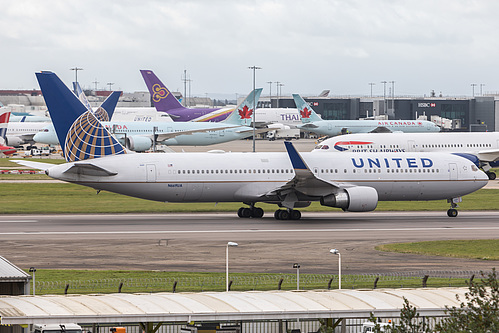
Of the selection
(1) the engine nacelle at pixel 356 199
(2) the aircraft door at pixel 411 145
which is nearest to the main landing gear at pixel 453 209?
(1) the engine nacelle at pixel 356 199

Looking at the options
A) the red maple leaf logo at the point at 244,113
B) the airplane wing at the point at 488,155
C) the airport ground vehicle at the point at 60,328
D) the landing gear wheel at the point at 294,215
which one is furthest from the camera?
the red maple leaf logo at the point at 244,113

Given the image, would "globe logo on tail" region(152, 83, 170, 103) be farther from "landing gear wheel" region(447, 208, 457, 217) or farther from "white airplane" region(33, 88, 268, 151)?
"landing gear wheel" region(447, 208, 457, 217)

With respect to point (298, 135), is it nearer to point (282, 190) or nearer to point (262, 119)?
point (262, 119)

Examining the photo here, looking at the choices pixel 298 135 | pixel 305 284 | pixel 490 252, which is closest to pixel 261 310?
pixel 305 284

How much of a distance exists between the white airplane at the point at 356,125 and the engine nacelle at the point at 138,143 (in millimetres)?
45111

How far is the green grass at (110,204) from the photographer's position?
52.7m

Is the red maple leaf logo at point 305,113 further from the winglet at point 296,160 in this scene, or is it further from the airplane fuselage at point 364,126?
the winglet at point 296,160

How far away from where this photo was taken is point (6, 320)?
16.3m

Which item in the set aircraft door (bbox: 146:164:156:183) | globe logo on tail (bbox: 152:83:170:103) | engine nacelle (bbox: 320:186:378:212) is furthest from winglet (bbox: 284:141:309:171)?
globe logo on tail (bbox: 152:83:170:103)

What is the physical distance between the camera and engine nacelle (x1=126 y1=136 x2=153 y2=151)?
99.1 m

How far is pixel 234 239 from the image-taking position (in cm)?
3916

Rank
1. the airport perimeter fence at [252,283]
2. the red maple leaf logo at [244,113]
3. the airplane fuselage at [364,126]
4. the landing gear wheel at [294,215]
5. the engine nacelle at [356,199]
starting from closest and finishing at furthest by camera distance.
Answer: the airport perimeter fence at [252,283] < the engine nacelle at [356,199] < the landing gear wheel at [294,215] < the red maple leaf logo at [244,113] < the airplane fuselage at [364,126]

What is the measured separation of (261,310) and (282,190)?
92.8 feet

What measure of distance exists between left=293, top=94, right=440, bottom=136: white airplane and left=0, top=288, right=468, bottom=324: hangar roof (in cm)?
11271
